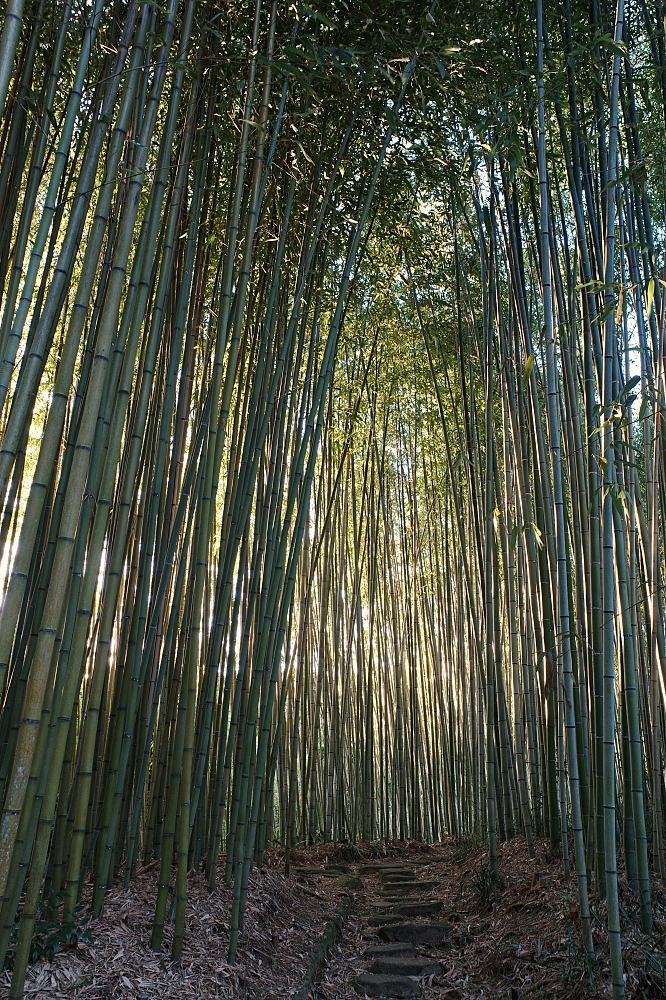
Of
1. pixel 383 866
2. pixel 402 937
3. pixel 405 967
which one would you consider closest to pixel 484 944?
pixel 405 967

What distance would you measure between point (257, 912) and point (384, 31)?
343cm

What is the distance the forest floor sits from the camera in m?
2.05

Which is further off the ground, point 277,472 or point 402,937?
point 277,472

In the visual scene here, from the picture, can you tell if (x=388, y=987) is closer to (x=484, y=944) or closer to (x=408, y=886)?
(x=484, y=944)

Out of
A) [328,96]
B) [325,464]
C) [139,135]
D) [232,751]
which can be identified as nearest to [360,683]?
[325,464]

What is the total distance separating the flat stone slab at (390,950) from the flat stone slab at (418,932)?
0.51ft

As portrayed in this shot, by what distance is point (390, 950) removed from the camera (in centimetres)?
301

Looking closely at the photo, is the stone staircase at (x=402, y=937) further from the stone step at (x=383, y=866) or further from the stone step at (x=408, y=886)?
the stone step at (x=383, y=866)

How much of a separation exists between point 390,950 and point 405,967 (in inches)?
8.2

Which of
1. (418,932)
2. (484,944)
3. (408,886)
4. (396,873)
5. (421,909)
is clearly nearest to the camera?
(484,944)

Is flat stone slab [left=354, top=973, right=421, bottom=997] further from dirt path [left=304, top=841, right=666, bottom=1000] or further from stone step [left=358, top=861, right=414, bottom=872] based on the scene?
stone step [left=358, top=861, right=414, bottom=872]

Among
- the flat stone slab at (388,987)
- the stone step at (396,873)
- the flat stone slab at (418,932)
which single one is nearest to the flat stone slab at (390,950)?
the flat stone slab at (418,932)

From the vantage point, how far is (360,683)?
5617 mm

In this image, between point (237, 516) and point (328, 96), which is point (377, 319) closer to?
point (328, 96)
